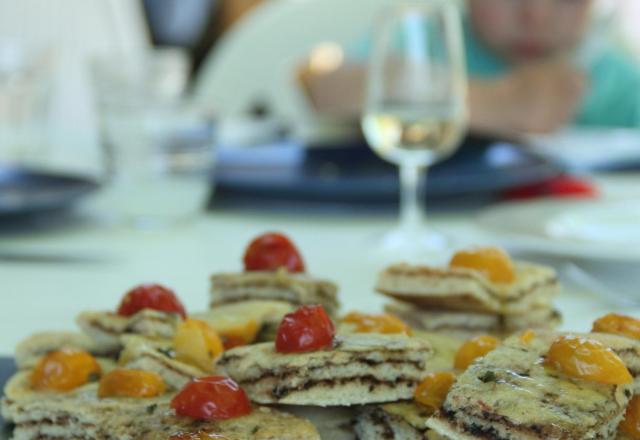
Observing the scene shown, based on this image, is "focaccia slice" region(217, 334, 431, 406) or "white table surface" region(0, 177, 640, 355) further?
"white table surface" region(0, 177, 640, 355)

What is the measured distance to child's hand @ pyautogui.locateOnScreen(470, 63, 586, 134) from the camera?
2.52 m

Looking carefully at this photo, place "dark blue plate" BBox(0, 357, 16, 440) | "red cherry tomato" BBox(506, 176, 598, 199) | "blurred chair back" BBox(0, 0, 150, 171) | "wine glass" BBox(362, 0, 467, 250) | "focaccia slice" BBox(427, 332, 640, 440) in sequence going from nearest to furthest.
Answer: "focaccia slice" BBox(427, 332, 640, 440) < "dark blue plate" BBox(0, 357, 16, 440) < "wine glass" BBox(362, 0, 467, 250) < "red cherry tomato" BBox(506, 176, 598, 199) < "blurred chair back" BBox(0, 0, 150, 171)

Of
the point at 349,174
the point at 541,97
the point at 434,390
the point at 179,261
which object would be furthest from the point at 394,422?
the point at 541,97

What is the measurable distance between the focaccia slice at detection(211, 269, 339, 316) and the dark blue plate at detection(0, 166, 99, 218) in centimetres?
56

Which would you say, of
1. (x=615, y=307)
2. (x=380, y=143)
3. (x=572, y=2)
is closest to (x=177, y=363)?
(x=615, y=307)

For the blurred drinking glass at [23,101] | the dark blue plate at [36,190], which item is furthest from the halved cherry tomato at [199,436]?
the blurred drinking glass at [23,101]

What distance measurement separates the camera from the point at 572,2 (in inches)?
115

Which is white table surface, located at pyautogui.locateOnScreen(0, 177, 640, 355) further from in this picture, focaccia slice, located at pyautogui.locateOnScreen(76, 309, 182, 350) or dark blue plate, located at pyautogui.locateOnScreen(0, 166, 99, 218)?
focaccia slice, located at pyautogui.locateOnScreen(76, 309, 182, 350)

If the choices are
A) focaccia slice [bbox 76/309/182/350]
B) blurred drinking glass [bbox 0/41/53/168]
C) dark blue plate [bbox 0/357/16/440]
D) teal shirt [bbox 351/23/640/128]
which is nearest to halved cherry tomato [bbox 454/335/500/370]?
focaccia slice [bbox 76/309/182/350]

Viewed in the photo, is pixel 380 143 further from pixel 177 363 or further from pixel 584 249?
pixel 177 363

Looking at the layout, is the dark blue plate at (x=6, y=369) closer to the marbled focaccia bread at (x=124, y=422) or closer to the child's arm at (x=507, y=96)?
the marbled focaccia bread at (x=124, y=422)

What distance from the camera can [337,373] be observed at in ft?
2.14

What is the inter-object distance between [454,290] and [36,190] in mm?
859

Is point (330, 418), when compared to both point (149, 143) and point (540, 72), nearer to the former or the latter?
point (149, 143)
